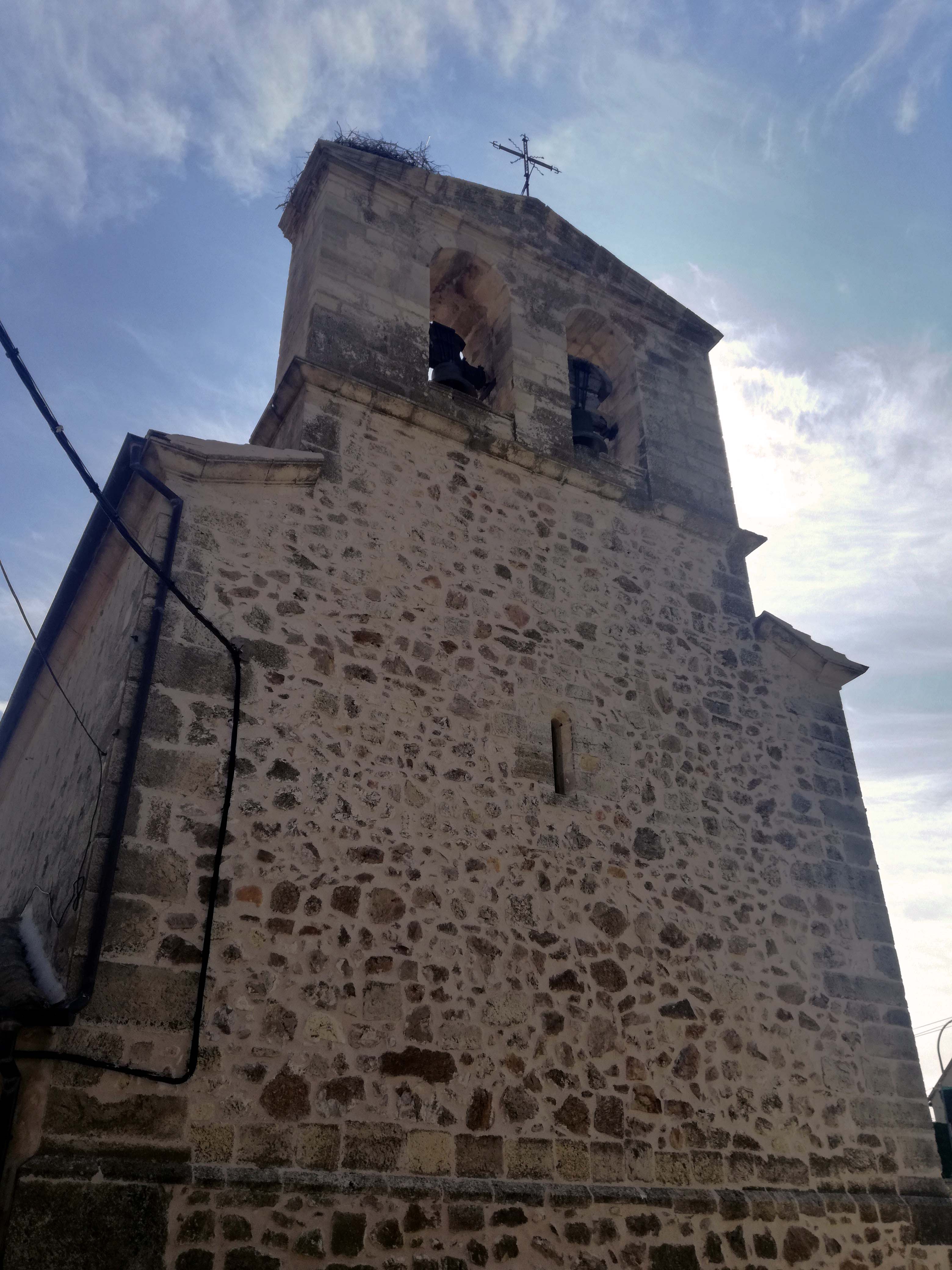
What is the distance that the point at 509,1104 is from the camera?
4742mm

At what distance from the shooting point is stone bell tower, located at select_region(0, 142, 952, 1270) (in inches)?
164

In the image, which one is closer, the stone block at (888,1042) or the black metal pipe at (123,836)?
the black metal pipe at (123,836)

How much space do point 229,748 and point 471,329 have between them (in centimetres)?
473

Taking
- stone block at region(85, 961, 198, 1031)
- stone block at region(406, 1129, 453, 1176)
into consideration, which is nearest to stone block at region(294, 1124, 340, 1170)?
stone block at region(406, 1129, 453, 1176)

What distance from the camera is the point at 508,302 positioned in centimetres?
780

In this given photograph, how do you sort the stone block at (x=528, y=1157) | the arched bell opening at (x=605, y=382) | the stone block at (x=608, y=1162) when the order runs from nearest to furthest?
the stone block at (x=528, y=1157)
the stone block at (x=608, y=1162)
the arched bell opening at (x=605, y=382)

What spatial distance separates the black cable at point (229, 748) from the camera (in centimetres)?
388

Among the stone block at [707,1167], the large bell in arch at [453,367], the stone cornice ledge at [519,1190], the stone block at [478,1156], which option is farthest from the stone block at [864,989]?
the large bell in arch at [453,367]

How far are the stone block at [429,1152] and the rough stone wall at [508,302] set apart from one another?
4379 mm

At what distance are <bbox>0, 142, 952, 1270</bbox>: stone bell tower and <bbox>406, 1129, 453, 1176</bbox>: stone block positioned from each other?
0.02m

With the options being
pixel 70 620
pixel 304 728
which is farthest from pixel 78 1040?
pixel 70 620

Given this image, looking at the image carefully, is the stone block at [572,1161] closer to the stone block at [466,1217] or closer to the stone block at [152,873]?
the stone block at [466,1217]

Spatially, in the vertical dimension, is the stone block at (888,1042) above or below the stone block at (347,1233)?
above

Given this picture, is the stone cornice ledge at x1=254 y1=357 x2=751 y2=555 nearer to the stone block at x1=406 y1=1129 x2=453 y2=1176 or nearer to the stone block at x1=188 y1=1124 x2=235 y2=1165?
the stone block at x1=188 y1=1124 x2=235 y2=1165
